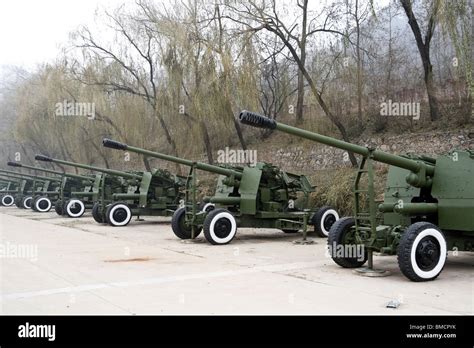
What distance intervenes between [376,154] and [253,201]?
526cm

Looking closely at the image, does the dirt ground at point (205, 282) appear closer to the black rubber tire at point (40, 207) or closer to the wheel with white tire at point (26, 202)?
the black rubber tire at point (40, 207)

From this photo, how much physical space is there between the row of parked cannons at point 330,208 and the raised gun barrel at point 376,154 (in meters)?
0.01

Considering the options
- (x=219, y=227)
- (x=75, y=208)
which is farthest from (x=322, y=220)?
(x=75, y=208)

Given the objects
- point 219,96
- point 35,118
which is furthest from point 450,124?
point 35,118

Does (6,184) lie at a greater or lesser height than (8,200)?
greater

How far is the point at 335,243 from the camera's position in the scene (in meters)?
8.31

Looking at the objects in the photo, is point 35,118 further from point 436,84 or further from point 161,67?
point 436,84

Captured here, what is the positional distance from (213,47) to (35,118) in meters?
17.7

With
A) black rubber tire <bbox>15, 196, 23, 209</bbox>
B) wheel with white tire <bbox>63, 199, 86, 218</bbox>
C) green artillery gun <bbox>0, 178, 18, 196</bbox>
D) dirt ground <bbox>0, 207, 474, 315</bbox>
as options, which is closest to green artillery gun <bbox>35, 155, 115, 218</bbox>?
wheel with white tire <bbox>63, 199, 86, 218</bbox>

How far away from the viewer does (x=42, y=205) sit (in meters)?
25.7

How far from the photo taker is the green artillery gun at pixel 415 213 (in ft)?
23.8

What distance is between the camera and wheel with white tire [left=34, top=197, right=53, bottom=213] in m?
25.5

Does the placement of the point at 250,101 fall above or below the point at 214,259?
above

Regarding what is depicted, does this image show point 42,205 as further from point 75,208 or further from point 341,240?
point 341,240
